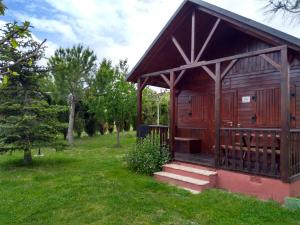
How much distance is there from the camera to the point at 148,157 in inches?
285

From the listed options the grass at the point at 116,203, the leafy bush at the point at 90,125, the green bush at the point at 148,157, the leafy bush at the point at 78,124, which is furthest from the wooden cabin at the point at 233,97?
the leafy bush at the point at 90,125

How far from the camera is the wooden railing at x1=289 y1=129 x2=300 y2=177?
5039 millimetres

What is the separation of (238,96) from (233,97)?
171 millimetres

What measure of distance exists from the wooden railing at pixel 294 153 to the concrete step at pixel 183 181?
175cm

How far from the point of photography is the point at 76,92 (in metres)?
14.5

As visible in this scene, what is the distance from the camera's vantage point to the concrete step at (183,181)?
5723 mm

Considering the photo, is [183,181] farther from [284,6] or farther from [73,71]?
[73,71]

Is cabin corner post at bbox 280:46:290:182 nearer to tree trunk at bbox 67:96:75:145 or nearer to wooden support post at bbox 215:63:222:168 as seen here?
wooden support post at bbox 215:63:222:168

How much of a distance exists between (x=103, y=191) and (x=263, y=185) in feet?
10.8

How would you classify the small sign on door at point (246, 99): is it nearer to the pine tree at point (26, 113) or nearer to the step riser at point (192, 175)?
the step riser at point (192, 175)

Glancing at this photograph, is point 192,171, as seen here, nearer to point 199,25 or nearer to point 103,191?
point 103,191

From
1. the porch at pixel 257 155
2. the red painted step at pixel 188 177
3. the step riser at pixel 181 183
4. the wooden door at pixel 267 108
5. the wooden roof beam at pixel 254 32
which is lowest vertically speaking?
the step riser at pixel 181 183

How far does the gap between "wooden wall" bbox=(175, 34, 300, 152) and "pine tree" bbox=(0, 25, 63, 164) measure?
14.6 feet

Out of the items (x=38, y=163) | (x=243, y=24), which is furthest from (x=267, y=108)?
(x=38, y=163)
